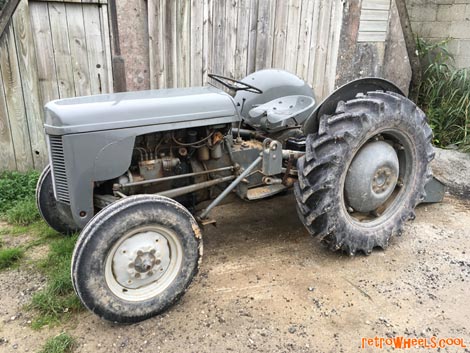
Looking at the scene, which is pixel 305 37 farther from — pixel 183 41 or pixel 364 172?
pixel 364 172

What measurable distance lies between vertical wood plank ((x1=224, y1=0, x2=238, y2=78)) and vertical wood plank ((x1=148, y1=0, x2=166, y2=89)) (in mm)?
716

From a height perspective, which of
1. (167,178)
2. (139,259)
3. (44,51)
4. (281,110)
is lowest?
(139,259)

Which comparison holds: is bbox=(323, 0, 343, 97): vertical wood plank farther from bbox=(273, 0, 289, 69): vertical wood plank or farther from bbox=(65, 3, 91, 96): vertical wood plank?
bbox=(65, 3, 91, 96): vertical wood plank

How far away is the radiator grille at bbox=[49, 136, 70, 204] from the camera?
2338 millimetres

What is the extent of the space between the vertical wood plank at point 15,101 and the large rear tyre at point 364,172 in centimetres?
282

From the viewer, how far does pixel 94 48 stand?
13.4 feet

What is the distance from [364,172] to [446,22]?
4168 millimetres

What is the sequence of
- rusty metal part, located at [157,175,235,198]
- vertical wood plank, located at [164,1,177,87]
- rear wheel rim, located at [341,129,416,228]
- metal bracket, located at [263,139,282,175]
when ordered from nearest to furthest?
rusty metal part, located at [157,175,235,198], metal bracket, located at [263,139,282,175], rear wheel rim, located at [341,129,416,228], vertical wood plank, located at [164,1,177,87]

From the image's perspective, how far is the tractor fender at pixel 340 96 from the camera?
2891mm

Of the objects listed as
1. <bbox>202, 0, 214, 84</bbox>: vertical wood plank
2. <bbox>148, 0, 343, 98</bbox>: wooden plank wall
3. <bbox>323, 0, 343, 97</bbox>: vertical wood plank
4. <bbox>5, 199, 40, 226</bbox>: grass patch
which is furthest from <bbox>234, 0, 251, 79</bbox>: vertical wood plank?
<bbox>5, 199, 40, 226</bbox>: grass patch

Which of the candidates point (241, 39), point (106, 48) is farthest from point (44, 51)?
point (241, 39)

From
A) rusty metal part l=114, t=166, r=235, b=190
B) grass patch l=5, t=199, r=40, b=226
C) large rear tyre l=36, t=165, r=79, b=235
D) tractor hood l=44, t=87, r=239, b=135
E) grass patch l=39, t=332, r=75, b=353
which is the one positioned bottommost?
grass patch l=5, t=199, r=40, b=226

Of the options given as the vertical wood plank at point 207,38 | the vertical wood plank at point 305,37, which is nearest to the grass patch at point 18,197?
the vertical wood plank at point 207,38

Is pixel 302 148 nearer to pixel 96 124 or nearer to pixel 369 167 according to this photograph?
pixel 369 167
